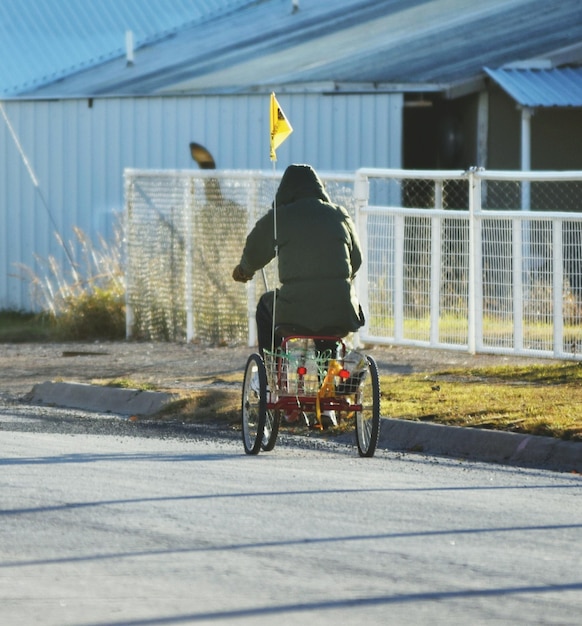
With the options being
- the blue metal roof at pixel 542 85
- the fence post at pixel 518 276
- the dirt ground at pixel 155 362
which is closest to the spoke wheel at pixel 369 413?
the dirt ground at pixel 155 362

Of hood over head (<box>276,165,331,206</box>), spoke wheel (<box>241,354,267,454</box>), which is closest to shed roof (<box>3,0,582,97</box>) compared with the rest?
hood over head (<box>276,165,331,206</box>)

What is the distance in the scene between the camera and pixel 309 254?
32.8 feet

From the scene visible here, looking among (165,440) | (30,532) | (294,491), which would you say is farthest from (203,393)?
(30,532)

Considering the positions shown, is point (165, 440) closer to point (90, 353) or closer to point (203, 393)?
point (203, 393)

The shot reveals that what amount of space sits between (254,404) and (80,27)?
1984 cm

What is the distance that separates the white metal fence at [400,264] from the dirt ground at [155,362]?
11.0 inches

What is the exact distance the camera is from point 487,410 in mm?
11172

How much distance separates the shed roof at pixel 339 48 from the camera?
2239cm

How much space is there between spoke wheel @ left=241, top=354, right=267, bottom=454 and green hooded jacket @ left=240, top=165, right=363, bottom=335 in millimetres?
374

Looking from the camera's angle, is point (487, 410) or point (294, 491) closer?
point (294, 491)

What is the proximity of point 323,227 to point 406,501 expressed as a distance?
8.39 feet

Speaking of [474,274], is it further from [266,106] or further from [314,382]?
[266,106]

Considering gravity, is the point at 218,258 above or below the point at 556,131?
below

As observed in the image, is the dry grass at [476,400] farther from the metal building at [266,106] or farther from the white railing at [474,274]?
the metal building at [266,106]
